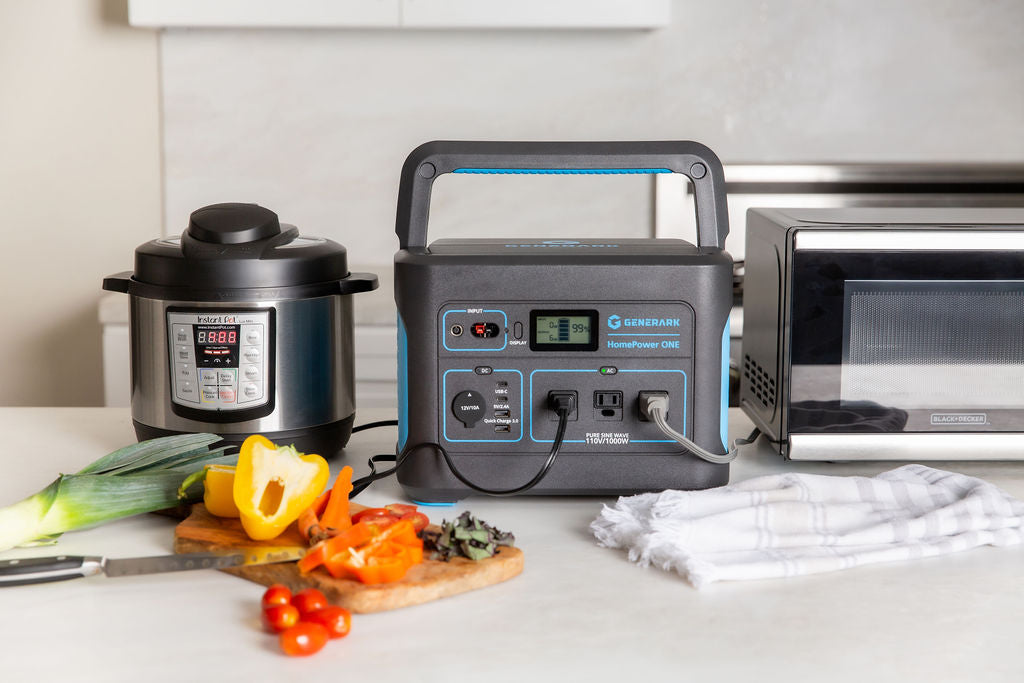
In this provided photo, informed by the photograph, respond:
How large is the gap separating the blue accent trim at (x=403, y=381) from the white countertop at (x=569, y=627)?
17 centimetres

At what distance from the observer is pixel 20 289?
247 centimetres

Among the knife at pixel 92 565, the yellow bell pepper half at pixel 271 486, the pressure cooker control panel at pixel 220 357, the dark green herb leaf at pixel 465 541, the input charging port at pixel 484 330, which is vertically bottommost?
the knife at pixel 92 565

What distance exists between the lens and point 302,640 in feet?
2.08

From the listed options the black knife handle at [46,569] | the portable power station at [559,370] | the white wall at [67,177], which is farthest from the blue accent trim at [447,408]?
the white wall at [67,177]

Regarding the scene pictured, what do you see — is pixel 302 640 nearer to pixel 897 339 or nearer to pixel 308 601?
pixel 308 601

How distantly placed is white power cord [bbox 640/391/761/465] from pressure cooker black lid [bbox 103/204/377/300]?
0.32 m

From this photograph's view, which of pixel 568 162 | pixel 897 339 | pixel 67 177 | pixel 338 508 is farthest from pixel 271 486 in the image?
pixel 67 177

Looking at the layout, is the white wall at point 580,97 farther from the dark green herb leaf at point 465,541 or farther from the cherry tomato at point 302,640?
the cherry tomato at point 302,640

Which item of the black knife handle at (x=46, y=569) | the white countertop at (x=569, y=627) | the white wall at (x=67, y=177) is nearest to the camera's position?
the white countertop at (x=569, y=627)

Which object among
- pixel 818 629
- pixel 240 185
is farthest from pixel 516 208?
pixel 818 629

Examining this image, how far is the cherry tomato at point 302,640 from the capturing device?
0.63 meters

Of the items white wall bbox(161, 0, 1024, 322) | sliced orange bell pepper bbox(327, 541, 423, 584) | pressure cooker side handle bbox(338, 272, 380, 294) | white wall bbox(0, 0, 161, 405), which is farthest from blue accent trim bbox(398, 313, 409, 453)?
white wall bbox(0, 0, 161, 405)

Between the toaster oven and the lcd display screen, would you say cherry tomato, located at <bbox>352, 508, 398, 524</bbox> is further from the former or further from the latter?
the toaster oven

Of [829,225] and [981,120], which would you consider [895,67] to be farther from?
[829,225]
